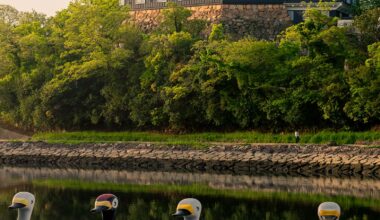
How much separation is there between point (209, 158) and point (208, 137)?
5.28 metres

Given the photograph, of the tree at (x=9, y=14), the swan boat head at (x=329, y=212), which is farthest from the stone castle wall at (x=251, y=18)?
the swan boat head at (x=329, y=212)

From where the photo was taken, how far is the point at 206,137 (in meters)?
48.8

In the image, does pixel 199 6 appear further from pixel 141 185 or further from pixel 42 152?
pixel 141 185

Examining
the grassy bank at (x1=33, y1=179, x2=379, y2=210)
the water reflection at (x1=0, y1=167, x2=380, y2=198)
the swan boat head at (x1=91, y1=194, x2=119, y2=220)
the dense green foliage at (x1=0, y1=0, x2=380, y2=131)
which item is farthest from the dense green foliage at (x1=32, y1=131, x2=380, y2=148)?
the swan boat head at (x1=91, y1=194, x2=119, y2=220)

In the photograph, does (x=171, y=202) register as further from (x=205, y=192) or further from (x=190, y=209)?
(x=190, y=209)

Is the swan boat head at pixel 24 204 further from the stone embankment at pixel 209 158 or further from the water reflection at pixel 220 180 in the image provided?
the stone embankment at pixel 209 158

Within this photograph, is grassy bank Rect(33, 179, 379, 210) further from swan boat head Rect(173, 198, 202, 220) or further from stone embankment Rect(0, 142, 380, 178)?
swan boat head Rect(173, 198, 202, 220)

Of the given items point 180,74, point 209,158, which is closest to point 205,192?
point 209,158

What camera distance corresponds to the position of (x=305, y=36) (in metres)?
47.3

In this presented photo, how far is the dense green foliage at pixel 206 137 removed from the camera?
43.7 metres

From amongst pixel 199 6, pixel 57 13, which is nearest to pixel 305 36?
pixel 199 6

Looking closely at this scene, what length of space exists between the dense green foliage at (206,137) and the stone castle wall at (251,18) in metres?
8.76

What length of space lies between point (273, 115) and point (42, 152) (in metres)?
11.9

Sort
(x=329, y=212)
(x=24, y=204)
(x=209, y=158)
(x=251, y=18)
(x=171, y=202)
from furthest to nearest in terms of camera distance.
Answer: (x=251, y=18), (x=209, y=158), (x=171, y=202), (x=24, y=204), (x=329, y=212)
